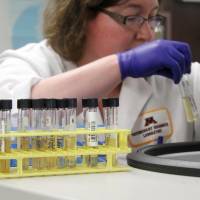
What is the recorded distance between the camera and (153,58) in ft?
3.67

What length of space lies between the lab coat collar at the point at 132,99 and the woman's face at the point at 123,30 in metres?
0.11

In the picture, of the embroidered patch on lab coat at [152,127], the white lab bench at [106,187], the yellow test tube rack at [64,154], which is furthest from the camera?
the embroidered patch on lab coat at [152,127]

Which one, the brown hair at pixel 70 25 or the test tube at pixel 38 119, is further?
the brown hair at pixel 70 25

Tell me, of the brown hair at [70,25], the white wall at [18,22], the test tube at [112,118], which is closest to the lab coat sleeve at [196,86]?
the brown hair at [70,25]

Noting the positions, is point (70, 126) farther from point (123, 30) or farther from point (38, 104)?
point (123, 30)

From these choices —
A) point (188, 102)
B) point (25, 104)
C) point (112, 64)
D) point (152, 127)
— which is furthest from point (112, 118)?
point (188, 102)

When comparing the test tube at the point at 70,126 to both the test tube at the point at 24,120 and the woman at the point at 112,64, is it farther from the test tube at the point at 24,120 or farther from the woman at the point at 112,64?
the woman at the point at 112,64

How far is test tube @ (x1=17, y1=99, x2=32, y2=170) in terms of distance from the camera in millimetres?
700

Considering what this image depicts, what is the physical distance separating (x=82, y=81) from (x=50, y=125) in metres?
0.44

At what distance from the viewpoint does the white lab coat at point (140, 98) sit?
4.17ft

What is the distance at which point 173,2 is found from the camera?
302cm

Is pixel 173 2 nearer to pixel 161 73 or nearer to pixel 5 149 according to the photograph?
pixel 161 73

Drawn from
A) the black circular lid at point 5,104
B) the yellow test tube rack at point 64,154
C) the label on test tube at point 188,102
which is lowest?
the yellow test tube rack at point 64,154

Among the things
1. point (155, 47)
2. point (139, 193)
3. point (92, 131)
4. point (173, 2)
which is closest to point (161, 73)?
point (155, 47)
